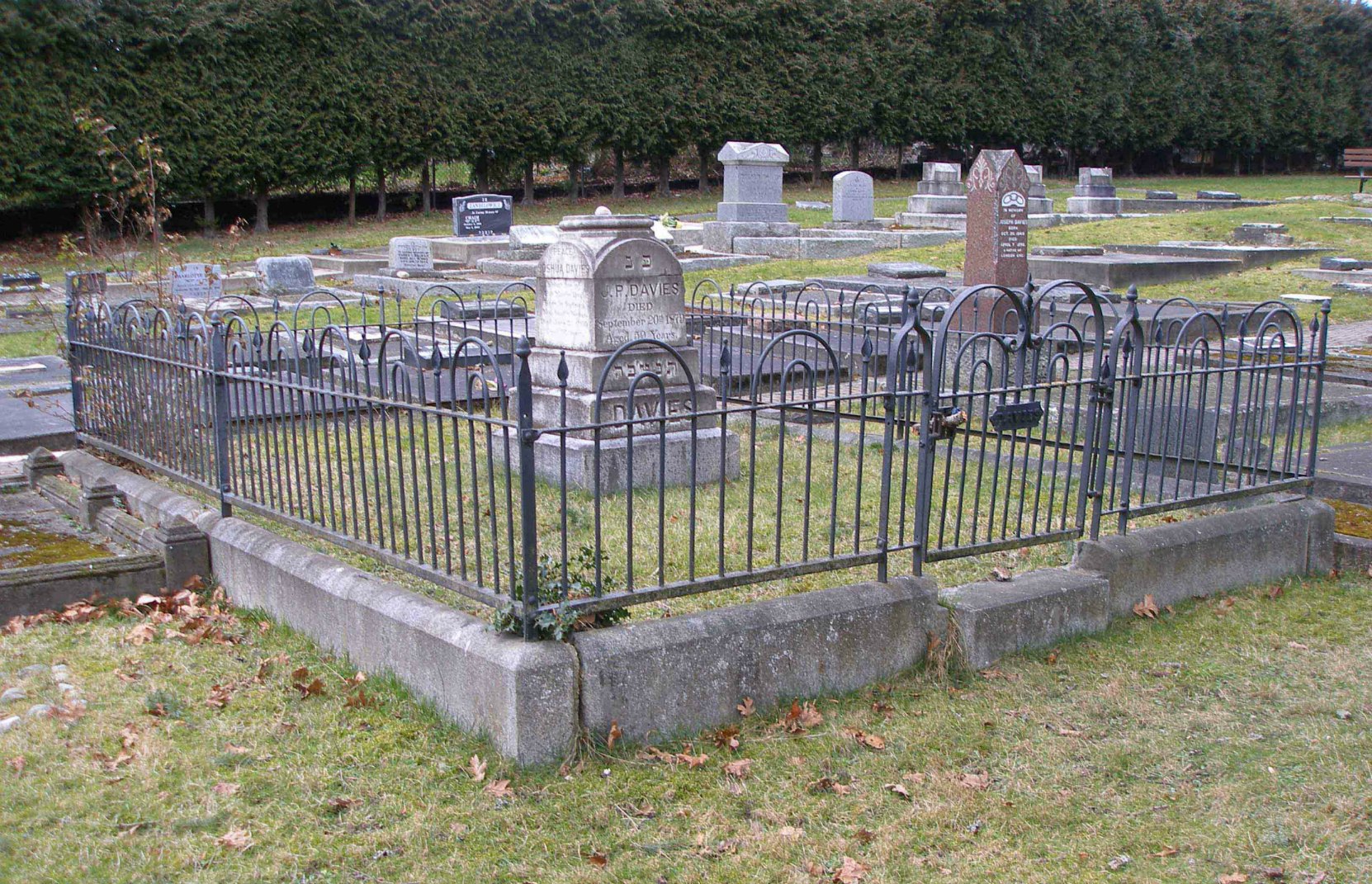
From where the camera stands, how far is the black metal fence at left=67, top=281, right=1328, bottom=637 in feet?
14.7

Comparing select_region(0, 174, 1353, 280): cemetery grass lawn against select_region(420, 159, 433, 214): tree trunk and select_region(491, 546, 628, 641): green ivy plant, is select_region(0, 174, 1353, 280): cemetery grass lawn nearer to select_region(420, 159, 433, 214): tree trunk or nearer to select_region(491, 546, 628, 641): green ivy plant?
select_region(420, 159, 433, 214): tree trunk

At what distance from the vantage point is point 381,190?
2916 cm

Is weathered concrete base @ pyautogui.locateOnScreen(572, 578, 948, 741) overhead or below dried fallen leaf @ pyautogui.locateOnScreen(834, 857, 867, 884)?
overhead


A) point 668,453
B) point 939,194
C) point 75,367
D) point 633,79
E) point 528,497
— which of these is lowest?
point 668,453

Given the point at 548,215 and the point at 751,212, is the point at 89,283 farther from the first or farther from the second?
the point at 548,215

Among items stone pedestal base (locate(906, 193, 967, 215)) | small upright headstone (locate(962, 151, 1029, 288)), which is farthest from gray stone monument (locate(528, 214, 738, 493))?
stone pedestal base (locate(906, 193, 967, 215))

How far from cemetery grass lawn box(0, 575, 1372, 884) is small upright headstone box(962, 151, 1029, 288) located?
8276 millimetres

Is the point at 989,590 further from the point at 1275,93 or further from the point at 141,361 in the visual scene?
the point at 1275,93

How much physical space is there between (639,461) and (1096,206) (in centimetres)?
2184

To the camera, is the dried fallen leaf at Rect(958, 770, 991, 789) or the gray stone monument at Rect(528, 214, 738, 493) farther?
the gray stone monument at Rect(528, 214, 738, 493)

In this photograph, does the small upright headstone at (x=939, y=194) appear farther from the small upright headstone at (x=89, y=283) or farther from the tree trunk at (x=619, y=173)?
the small upright headstone at (x=89, y=283)

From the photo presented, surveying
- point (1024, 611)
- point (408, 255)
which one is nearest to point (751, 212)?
point (408, 255)

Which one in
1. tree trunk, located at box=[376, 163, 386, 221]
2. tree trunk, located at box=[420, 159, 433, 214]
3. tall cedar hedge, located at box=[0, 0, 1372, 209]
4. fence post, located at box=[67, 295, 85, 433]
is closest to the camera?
fence post, located at box=[67, 295, 85, 433]

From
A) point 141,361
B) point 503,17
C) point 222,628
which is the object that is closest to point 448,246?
point 503,17
